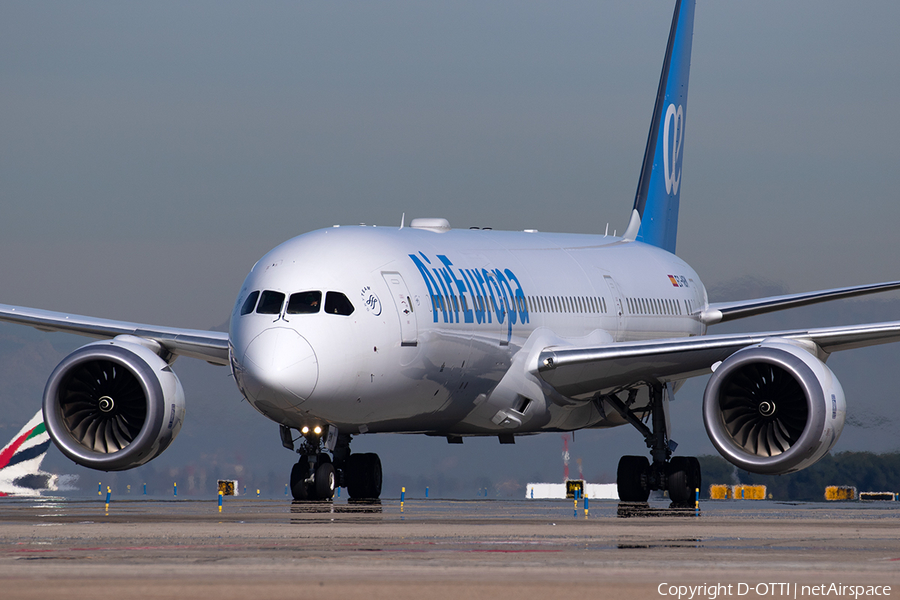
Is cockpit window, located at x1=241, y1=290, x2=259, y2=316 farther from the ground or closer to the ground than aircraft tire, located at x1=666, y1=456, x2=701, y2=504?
farther from the ground

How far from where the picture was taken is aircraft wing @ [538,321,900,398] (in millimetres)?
20719

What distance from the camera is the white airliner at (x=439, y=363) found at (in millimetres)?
19078

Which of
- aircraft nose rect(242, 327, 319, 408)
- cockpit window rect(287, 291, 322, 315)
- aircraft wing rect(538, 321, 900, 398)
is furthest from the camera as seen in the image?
aircraft wing rect(538, 321, 900, 398)

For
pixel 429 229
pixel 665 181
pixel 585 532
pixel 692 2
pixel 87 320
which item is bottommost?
pixel 585 532

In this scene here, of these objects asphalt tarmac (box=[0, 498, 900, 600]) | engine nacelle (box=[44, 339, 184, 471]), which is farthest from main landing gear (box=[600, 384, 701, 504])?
engine nacelle (box=[44, 339, 184, 471])

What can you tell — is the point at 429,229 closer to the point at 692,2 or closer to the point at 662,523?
the point at 662,523

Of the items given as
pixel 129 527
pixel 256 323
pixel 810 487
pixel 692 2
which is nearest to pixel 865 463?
pixel 810 487

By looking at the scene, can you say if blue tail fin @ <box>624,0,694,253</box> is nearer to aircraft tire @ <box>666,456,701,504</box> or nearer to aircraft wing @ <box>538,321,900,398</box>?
aircraft wing @ <box>538,321,900,398</box>

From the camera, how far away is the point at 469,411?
22.8 meters

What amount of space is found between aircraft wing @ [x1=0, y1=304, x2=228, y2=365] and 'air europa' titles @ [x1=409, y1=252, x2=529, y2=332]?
354cm

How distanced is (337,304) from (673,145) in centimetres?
1651

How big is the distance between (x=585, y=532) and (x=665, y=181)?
20308 millimetres

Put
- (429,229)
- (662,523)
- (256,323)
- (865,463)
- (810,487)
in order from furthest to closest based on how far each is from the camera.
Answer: (810,487) < (865,463) < (429,229) < (256,323) < (662,523)

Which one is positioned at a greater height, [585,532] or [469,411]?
[469,411]
